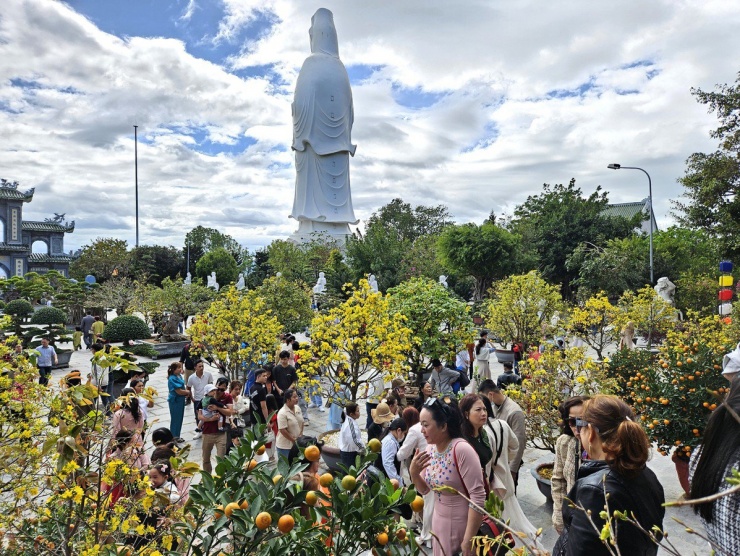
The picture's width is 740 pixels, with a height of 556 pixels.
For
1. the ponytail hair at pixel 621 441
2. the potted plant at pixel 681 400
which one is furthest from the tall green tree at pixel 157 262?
the ponytail hair at pixel 621 441

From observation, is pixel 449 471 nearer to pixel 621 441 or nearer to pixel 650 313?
pixel 621 441

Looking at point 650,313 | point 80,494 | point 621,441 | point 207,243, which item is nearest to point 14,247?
point 207,243

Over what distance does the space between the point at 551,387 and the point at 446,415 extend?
2858 mm

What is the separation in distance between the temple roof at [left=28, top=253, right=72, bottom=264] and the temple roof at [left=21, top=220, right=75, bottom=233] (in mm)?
2181

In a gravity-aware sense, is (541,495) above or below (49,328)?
below

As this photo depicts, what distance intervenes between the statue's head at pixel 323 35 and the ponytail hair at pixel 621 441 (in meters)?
39.3

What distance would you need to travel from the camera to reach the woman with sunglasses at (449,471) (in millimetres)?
2875

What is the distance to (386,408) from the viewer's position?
5078mm

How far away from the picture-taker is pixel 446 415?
2963 mm

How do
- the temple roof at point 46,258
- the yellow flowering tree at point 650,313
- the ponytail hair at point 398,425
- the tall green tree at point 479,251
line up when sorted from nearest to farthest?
the ponytail hair at point 398,425 → the yellow flowering tree at point 650,313 → the tall green tree at point 479,251 → the temple roof at point 46,258

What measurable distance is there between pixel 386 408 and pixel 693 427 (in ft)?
9.83

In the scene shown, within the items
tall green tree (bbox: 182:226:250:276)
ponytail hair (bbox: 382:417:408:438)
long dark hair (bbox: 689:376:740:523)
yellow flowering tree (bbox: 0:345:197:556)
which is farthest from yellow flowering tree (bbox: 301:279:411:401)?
tall green tree (bbox: 182:226:250:276)

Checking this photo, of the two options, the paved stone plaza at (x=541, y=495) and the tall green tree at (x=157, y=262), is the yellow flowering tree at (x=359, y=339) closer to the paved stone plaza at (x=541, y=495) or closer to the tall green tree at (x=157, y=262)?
the paved stone plaza at (x=541, y=495)

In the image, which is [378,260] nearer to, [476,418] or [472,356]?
[472,356]
